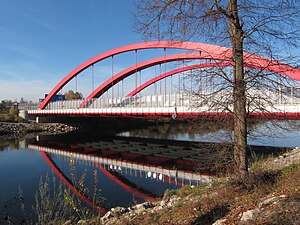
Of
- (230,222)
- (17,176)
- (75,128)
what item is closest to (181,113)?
(17,176)

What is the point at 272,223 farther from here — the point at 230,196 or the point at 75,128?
the point at 75,128

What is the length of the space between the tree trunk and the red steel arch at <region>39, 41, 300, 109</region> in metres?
0.22

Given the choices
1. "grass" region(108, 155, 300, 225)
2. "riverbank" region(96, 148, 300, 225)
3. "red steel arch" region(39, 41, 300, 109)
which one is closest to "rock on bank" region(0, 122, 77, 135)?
"red steel arch" region(39, 41, 300, 109)

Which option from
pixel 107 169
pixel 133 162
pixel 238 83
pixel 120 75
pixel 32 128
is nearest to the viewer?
pixel 238 83

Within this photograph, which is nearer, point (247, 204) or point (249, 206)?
point (249, 206)

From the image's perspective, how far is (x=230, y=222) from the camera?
343 centimetres

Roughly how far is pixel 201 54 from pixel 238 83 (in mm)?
3219

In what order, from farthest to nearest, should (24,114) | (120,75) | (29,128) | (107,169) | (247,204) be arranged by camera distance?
1. (24,114)
2. (29,128)
3. (120,75)
4. (107,169)
5. (247,204)

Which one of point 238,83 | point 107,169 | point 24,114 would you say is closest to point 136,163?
point 107,169

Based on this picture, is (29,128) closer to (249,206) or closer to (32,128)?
(32,128)

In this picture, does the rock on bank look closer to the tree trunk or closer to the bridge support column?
the bridge support column

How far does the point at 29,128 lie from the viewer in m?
33.5

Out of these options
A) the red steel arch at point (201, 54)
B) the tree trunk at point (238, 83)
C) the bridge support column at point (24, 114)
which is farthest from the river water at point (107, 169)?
the bridge support column at point (24, 114)

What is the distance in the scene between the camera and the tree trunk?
441 centimetres
